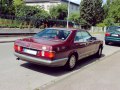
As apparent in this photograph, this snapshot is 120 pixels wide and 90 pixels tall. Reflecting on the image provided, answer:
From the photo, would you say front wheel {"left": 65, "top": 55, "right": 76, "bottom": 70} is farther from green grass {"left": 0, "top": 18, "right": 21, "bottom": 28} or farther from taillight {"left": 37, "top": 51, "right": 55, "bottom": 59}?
green grass {"left": 0, "top": 18, "right": 21, "bottom": 28}

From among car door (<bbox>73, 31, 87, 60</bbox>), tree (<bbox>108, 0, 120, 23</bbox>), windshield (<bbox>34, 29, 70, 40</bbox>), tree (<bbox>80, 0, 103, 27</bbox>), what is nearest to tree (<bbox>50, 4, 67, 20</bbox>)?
tree (<bbox>80, 0, 103, 27</bbox>)

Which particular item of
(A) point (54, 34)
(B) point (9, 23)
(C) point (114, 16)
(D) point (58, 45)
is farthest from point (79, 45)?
(C) point (114, 16)

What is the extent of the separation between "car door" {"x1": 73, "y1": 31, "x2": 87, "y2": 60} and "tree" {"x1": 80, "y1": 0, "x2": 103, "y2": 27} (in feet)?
134

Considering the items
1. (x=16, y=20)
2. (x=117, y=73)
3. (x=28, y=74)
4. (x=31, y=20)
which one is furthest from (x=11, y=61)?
(x=31, y=20)

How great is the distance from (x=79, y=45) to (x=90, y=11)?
42.9m

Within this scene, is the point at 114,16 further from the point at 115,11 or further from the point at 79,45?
the point at 79,45

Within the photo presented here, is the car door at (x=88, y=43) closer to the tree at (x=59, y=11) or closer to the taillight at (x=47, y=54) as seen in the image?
the taillight at (x=47, y=54)

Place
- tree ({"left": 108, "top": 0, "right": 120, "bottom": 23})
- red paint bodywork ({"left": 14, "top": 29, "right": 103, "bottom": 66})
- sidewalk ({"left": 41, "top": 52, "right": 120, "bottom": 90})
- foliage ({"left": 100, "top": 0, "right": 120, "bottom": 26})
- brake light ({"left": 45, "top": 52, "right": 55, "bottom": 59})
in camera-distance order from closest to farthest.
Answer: sidewalk ({"left": 41, "top": 52, "right": 120, "bottom": 90}) < brake light ({"left": 45, "top": 52, "right": 55, "bottom": 59}) < red paint bodywork ({"left": 14, "top": 29, "right": 103, "bottom": 66}) < foliage ({"left": 100, "top": 0, "right": 120, "bottom": 26}) < tree ({"left": 108, "top": 0, "right": 120, "bottom": 23})

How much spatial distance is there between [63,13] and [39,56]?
48466mm

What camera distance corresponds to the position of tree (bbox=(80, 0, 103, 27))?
5012 centimetres

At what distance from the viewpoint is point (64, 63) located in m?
7.39

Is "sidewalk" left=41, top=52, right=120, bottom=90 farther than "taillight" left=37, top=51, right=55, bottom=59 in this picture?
No

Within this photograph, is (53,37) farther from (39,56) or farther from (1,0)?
(1,0)

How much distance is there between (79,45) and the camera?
27.3 feet
